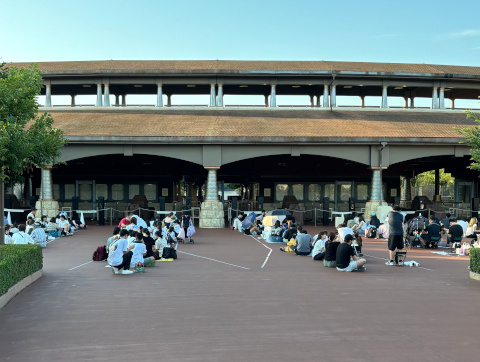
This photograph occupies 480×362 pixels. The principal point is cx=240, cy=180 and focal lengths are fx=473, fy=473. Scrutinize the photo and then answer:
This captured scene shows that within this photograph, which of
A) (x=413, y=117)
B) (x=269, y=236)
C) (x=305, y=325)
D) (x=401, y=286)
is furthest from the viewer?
(x=413, y=117)

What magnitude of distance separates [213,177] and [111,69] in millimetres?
12911

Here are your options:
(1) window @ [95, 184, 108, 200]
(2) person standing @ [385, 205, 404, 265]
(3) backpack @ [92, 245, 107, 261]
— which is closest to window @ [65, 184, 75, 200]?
(1) window @ [95, 184, 108, 200]

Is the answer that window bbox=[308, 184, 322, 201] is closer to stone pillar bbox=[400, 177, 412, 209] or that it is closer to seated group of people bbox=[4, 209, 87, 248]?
stone pillar bbox=[400, 177, 412, 209]

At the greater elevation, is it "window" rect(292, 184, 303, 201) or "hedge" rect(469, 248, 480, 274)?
"window" rect(292, 184, 303, 201)

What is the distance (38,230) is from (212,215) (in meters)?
11.1

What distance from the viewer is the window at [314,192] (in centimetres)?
3509

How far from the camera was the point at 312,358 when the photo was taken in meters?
5.94

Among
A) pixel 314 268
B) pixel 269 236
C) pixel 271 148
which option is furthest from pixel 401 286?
pixel 271 148

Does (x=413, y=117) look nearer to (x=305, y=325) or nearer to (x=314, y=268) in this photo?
(x=314, y=268)

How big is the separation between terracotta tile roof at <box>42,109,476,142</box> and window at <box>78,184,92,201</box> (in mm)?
5529

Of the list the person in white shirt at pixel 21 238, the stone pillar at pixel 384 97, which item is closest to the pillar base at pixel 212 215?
the person in white shirt at pixel 21 238

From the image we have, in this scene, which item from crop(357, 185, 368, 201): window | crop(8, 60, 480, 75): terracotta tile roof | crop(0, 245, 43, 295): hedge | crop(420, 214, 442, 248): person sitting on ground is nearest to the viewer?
crop(0, 245, 43, 295): hedge

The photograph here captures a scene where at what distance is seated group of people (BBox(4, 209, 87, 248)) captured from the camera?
1524 cm

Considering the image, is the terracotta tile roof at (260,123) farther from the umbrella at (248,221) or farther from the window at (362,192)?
the window at (362,192)
